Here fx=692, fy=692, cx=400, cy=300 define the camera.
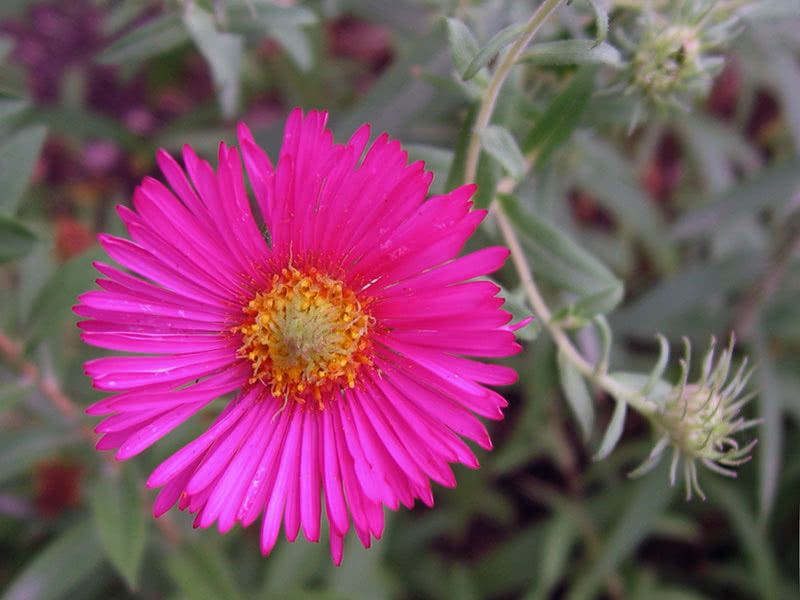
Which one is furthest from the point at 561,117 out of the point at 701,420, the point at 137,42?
the point at 137,42

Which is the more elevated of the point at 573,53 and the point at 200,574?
the point at 573,53

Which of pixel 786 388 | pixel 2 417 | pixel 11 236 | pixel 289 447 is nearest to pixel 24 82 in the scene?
pixel 2 417

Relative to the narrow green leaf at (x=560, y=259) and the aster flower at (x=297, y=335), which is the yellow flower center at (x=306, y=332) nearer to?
the aster flower at (x=297, y=335)

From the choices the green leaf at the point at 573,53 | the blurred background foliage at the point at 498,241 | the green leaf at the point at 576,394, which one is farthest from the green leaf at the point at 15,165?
the green leaf at the point at 576,394

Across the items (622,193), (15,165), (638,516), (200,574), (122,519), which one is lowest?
(638,516)

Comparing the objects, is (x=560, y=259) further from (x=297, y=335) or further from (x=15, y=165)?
(x=15, y=165)

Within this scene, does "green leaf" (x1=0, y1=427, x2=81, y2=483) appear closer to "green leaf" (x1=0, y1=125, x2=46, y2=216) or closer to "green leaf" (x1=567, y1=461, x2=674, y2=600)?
"green leaf" (x1=0, y1=125, x2=46, y2=216)

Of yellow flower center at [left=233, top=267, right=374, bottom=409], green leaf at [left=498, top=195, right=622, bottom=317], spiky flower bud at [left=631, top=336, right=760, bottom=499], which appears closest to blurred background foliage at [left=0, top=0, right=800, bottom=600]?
green leaf at [left=498, top=195, right=622, bottom=317]

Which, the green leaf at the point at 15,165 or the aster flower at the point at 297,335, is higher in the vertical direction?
the green leaf at the point at 15,165
